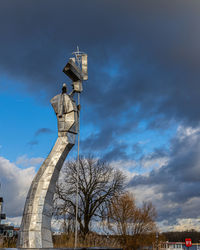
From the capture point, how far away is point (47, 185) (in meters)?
12.4

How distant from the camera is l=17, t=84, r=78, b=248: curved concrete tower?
37.9ft

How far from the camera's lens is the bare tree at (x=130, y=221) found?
105ft

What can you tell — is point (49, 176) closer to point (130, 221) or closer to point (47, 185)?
point (47, 185)

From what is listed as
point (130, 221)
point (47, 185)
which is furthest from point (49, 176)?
point (130, 221)

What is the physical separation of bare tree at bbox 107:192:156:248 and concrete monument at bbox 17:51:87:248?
19.9 metres

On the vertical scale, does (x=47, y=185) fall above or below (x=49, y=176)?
below

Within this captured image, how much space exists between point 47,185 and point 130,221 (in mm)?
23032

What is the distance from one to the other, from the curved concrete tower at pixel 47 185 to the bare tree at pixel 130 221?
782 inches

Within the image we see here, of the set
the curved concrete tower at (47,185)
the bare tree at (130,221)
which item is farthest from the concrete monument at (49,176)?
the bare tree at (130,221)

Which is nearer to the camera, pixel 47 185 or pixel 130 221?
pixel 47 185

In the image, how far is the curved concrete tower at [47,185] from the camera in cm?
1155

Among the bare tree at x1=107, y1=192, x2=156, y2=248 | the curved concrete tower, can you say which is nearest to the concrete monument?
the curved concrete tower

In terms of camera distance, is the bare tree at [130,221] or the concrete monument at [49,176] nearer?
the concrete monument at [49,176]

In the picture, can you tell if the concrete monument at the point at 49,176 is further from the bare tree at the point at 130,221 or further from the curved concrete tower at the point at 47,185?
the bare tree at the point at 130,221
